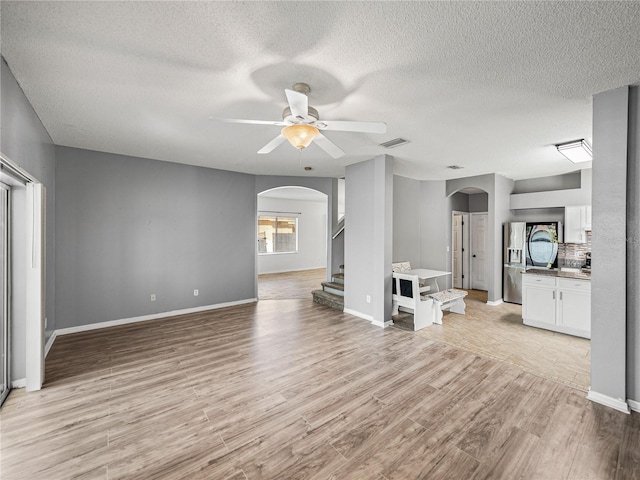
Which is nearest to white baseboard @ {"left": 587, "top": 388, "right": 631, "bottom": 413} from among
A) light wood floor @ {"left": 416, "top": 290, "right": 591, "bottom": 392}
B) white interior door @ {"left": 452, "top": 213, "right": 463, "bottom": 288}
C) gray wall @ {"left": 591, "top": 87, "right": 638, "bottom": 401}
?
gray wall @ {"left": 591, "top": 87, "right": 638, "bottom": 401}

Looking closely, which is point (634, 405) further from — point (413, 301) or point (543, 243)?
point (543, 243)

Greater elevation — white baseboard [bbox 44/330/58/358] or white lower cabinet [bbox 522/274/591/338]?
white lower cabinet [bbox 522/274/591/338]

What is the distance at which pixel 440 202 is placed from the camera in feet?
22.0

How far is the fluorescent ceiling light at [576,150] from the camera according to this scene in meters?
3.66

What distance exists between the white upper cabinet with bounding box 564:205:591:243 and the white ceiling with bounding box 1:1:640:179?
2.37 metres

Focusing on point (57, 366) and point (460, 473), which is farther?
point (57, 366)

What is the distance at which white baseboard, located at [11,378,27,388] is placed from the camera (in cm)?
269

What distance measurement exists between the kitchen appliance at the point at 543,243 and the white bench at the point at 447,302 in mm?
1818

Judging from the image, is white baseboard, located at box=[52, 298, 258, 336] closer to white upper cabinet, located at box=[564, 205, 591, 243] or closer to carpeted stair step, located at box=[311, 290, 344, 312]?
carpeted stair step, located at box=[311, 290, 344, 312]

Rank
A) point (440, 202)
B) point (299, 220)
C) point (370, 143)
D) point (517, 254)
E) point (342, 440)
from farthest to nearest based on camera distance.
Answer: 1. point (299, 220)
2. point (440, 202)
3. point (517, 254)
4. point (370, 143)
5. point (342, 440)

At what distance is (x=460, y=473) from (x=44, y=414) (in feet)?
10.4

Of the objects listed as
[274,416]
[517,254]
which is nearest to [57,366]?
[274,416]

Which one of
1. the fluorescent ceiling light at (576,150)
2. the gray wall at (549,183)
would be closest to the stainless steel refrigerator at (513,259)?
the gray wall at (549,183)

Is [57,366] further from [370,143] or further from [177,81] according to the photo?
[370,143]
